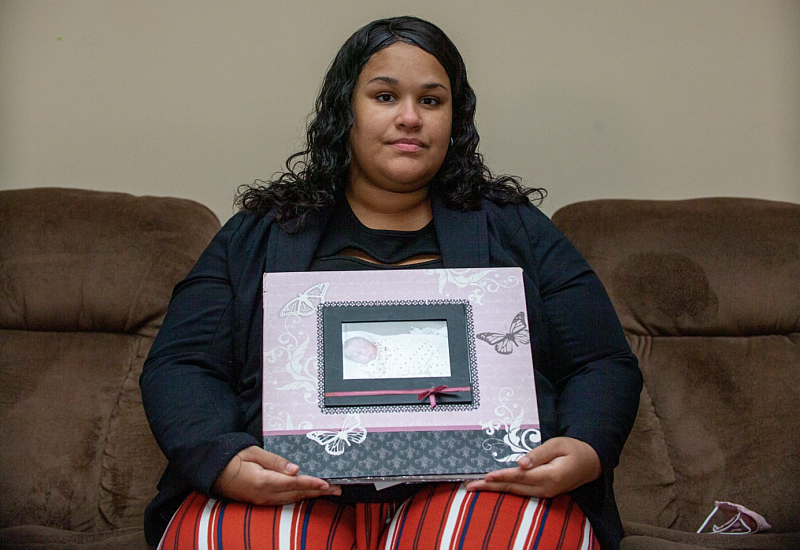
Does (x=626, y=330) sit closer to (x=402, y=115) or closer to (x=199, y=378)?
(x=402, y=115)

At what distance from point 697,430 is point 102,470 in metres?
1.18

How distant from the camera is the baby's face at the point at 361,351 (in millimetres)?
986

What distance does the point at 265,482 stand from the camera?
922mm

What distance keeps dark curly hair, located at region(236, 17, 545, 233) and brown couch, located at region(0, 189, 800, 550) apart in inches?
13.6

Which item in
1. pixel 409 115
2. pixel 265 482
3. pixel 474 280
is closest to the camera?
pixel 265 482

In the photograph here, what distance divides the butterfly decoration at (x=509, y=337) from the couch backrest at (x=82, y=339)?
29.8 inches

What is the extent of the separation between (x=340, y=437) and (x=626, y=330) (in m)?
0.80

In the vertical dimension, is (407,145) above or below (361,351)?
above

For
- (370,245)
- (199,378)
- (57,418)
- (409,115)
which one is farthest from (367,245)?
(57,418)

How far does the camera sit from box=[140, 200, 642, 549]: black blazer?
100 cm

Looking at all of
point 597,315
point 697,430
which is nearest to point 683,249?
point 697,430

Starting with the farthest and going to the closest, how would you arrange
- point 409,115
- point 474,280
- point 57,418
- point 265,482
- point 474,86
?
point 474,86 < point 57,418 < point 409,115 < point 474,280 < point 265,482

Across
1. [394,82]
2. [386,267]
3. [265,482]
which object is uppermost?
[394,82]

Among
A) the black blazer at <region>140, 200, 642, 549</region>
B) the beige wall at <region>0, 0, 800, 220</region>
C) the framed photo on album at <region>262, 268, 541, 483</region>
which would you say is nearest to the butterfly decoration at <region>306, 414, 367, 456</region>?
the framed photo on album at <region>262, 268, 541, 483</region>
